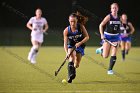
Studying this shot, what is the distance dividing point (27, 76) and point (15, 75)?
411 millimetres

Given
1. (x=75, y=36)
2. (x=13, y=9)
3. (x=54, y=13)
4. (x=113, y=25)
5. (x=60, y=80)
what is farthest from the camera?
(x=54, y=13)

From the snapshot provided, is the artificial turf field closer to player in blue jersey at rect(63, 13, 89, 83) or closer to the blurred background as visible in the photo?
player in blue jersey at rect(63, 13, 89, 83)

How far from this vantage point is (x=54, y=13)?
30.8m

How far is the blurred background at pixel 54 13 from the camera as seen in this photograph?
99.9 feet

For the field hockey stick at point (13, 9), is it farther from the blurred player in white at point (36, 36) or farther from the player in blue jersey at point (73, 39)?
the player in blue jersey at point (73, 39)

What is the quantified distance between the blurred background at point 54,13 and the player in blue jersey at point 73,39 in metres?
17.2

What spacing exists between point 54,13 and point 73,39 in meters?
18.1

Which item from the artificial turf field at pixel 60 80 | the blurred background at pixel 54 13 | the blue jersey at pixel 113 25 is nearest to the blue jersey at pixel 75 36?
the artificial turf field at pixel 60 80

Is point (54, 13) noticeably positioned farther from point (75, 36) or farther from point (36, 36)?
point (75, 36)

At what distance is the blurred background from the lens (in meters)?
30.4

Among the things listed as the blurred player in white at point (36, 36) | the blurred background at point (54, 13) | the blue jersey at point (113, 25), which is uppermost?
the blue jersey at point (113, 25)

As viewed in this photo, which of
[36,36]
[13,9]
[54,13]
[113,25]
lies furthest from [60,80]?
[54,13]

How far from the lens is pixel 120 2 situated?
101ft

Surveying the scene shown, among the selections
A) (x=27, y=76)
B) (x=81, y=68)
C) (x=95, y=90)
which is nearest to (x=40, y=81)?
(x=27, y=76)
